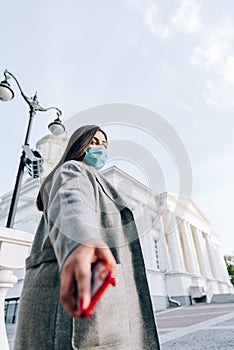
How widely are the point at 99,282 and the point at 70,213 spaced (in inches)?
9.3

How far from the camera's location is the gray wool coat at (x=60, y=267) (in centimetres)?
72

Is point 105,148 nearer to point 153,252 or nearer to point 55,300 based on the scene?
point 55,300

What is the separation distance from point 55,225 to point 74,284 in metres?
0.22

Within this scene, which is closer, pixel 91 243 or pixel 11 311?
pixel 91 243

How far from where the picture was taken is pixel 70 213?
0.70 meters

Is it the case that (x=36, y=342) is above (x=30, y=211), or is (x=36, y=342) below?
below

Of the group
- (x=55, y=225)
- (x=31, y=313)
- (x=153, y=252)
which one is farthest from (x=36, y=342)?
(x=153, y=252)

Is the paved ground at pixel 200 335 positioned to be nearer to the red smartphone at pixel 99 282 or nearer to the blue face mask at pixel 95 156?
the blue face mask at pixel 95 156

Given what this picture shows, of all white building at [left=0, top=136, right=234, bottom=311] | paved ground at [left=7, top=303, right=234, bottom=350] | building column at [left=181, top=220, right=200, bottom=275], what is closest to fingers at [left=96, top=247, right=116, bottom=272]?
paved ground at [left=7, top=303, right=234, bottom=350]

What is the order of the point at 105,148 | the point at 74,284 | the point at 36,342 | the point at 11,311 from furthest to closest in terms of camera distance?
the point at 11,311 < the point at 105,148 < the point at 36,342 < the point at 74,284

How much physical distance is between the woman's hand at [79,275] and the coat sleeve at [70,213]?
0.03 m

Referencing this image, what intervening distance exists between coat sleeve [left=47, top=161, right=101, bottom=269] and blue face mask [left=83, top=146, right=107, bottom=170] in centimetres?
38

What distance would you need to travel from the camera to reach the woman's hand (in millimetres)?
506

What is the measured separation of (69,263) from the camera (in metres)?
0.57
